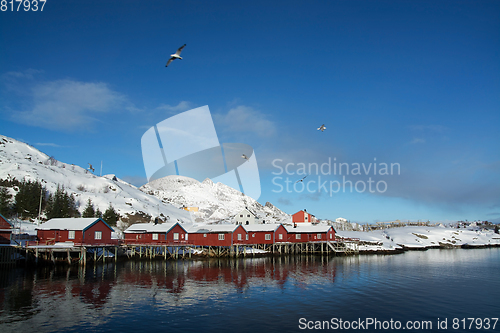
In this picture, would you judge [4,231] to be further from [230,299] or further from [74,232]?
[230,299]

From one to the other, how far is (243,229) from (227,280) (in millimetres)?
30899

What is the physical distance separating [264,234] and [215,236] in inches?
428

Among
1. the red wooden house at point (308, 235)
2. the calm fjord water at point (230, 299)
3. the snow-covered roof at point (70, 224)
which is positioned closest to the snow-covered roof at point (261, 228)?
the red wooden house at point (308, 235)

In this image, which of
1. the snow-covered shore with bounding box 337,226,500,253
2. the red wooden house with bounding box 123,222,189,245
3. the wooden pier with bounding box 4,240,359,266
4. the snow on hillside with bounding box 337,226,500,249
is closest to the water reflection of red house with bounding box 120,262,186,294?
the wooden pier with bounding box 4,240,359,266

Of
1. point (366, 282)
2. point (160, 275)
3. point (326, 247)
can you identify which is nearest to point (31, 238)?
point (160, 275)

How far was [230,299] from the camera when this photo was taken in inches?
1111

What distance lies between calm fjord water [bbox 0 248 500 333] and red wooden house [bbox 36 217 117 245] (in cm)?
812

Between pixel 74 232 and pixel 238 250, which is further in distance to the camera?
pixel 238 250

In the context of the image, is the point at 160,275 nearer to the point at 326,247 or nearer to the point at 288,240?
the point at 288,240

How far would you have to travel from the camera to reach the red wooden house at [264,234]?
7000cm

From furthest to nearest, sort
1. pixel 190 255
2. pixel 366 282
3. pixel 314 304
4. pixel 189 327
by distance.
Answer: pixel 190 255
pixel 366 282
pixel 314 304
pixel 189 327

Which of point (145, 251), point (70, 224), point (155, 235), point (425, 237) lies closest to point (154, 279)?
point (70, 224)

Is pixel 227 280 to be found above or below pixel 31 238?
below

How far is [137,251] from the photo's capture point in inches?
2576
